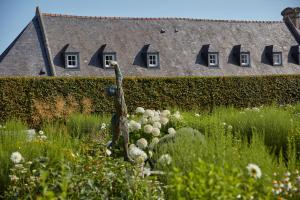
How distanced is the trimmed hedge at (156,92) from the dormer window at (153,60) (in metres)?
5.38

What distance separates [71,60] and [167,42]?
6.33 m

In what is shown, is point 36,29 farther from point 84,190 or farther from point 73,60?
point 84,190

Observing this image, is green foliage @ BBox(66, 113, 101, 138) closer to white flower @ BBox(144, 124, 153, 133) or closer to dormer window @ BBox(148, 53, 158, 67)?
white flower @ BBox(144, 124, 153, 133)

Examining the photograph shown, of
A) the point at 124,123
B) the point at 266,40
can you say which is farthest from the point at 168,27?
the point at 124,123

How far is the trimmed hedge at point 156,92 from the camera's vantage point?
53.1 ft

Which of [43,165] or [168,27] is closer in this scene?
[43,165]

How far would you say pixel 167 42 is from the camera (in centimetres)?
2636

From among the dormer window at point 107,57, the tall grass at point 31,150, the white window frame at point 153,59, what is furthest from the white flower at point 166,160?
the white window frame at point 153,59

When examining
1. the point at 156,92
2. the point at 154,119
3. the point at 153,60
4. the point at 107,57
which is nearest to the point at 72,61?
the point at 107,57

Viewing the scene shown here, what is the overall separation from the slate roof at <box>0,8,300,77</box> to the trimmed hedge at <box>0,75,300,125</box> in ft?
15.3

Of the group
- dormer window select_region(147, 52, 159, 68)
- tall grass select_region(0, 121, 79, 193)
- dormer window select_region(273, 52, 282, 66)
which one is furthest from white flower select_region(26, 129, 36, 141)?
dormer window select_region(273, 52, 282, 66)

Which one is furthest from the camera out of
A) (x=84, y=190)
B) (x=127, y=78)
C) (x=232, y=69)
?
(x=232, y=69)

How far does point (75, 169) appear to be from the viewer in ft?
15.3

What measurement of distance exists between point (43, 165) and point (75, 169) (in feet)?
1.49
